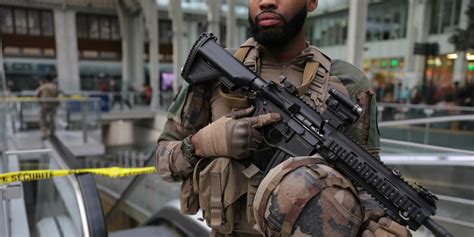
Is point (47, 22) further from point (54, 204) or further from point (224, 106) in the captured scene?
point (224, 106)

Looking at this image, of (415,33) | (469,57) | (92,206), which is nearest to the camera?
(92,206)

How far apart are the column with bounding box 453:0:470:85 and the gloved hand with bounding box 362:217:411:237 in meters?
10.1

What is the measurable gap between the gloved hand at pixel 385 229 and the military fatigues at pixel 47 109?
9348 millimetres

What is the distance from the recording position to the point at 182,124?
4.76 feet

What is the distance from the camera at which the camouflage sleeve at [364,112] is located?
135 cm

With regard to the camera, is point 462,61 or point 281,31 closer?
point 281,31

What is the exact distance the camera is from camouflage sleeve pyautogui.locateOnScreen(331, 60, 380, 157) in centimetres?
135

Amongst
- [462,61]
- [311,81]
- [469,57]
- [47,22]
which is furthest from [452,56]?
[47,22]

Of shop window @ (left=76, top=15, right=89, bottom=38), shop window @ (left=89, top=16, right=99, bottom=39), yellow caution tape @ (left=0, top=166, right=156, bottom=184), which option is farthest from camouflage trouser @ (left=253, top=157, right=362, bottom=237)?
shop window @ (left=89, top=16, right=99, bottom=39)

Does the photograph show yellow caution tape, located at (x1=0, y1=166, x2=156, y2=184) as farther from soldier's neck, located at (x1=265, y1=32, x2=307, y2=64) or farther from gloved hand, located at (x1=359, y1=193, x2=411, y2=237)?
gloved hand, located at (x1=359, y1=193, x2=411, y2=237)

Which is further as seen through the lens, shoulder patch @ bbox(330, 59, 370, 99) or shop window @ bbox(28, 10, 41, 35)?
shop window @ bbox(28, 10, 41, 35)

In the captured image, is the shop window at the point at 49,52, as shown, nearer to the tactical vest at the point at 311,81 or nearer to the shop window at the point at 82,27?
the shop window at the point at 82,27

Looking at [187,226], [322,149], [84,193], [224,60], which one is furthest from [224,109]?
[187,226]

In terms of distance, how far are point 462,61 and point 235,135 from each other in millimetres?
10692
